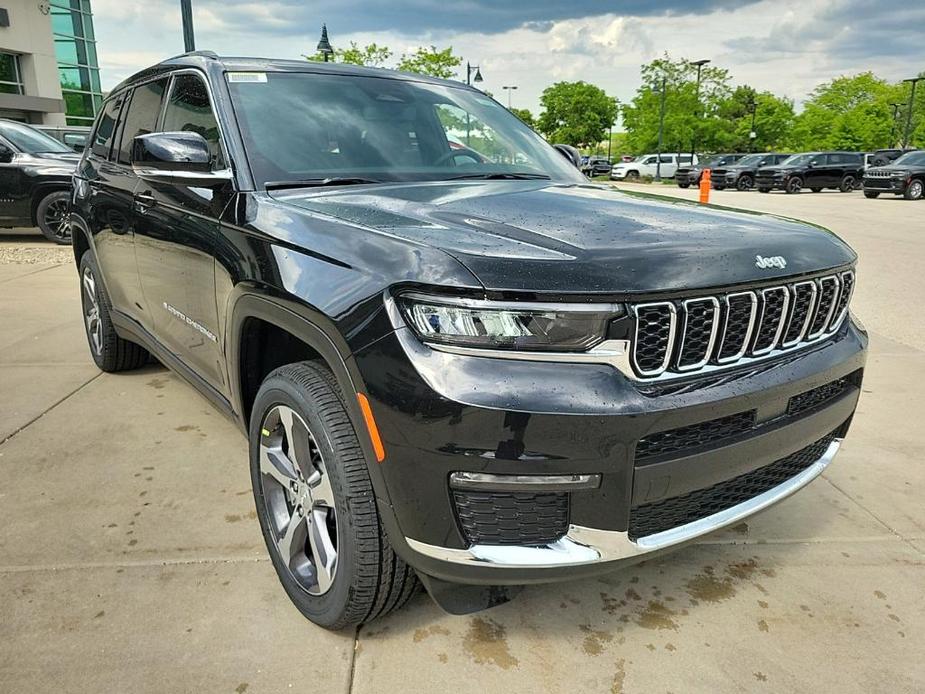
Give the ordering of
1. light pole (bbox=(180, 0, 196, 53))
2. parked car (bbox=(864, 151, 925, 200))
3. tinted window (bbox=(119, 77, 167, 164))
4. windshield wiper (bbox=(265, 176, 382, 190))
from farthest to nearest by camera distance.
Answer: parked car (bbox=(864, 151, 925, 200)) → light pole (bbox=(180, 0, 196, 53)) → tinted window (bbox=(119, 77, 167, 164)) → windshield wiper (bbox=(265, 176, 382, 190))

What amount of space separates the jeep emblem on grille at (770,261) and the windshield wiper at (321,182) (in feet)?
4.65

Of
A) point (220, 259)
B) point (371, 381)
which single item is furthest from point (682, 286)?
point (220, 259)

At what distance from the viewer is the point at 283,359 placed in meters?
2.54

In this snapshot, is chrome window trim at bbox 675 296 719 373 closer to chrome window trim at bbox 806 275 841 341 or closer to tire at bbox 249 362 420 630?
chrome window trim at bbox 806 275 841 341

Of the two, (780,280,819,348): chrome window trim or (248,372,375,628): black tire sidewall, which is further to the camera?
(780,280,819,348): chrome window trim

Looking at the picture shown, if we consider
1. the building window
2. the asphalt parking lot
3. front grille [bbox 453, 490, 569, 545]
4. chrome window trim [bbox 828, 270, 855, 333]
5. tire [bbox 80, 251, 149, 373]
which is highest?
the building window

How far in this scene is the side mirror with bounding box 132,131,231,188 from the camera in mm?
2578

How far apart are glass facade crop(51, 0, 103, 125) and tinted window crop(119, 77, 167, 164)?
36.1 metres

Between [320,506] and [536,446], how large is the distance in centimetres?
78

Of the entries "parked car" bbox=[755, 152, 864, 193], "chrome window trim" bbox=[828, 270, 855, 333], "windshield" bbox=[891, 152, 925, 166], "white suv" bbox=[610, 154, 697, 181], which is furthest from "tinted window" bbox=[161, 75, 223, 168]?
"white suv" bbox=[610, 154, 697, 181]

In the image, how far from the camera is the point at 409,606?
2414 millimetres

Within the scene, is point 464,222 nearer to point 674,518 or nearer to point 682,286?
point 682,286

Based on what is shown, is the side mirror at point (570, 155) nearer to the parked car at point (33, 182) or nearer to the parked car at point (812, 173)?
the parked car at point (33, 182)

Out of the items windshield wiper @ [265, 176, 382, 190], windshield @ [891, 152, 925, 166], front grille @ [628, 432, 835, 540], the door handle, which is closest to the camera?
front grille @ [628, 432, 835, 540]
